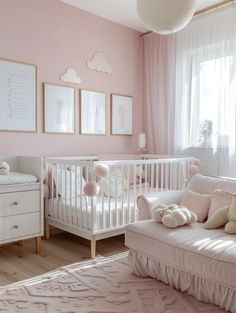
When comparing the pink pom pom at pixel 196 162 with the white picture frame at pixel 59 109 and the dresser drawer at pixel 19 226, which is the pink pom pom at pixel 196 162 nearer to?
the white picture frame at pixel 59 109

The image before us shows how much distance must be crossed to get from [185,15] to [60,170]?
176 cm

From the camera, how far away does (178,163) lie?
3.40 m

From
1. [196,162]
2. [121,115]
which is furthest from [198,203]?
[121,115]

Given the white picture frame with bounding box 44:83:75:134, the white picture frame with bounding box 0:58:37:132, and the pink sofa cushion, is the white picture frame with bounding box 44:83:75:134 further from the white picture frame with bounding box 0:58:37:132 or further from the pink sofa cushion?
the pink sofa cushion

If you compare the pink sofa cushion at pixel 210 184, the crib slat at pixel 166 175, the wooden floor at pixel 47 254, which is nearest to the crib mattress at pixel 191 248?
the pink sofa cushion at pixel 210 184

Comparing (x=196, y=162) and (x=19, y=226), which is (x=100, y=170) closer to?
(x=19, y=226)

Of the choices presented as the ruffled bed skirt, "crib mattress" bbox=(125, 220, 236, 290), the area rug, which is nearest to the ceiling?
"crib mattress" bbox=(125, 220, 236, 290)

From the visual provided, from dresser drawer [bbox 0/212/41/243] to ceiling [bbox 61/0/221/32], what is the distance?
232cm

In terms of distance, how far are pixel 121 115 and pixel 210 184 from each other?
70.7 inches

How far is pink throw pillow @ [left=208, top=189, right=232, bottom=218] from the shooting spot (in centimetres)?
225

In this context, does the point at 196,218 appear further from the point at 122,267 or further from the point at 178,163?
the point at 178,163

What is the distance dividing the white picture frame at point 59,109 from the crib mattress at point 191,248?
1.60m

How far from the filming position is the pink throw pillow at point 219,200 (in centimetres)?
225

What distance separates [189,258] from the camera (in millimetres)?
1814
